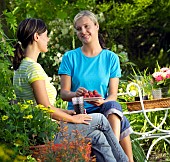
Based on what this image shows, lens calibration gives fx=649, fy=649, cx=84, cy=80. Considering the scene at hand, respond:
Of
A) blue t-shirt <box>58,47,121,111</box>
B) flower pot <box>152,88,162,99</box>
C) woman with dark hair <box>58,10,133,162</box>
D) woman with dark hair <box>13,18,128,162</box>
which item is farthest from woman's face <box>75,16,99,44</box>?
flower pot <box>152,88,162,99</box>

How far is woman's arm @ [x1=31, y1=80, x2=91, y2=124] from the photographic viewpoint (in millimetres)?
4180

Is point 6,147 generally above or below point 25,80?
below

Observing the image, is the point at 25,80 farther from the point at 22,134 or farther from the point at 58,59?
the point at 58,59

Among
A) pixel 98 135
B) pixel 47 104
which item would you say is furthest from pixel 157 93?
pixel 47 104

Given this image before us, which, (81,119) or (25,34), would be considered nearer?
(81,119)

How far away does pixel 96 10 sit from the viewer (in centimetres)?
1175

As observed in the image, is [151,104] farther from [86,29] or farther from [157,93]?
[86,29]

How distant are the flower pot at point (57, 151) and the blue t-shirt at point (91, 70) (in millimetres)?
1150

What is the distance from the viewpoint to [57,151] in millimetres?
3668

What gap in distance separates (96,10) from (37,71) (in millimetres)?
7615

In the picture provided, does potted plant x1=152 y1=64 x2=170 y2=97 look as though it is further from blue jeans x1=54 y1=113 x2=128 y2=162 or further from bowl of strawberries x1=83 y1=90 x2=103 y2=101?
blue jeans x1=54 y1=113 x2=128 y2=162

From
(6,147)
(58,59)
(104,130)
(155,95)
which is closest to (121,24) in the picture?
(58,59)

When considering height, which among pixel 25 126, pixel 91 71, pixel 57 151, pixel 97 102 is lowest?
pixel 57 151

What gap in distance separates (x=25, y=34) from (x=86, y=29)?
0.76m
